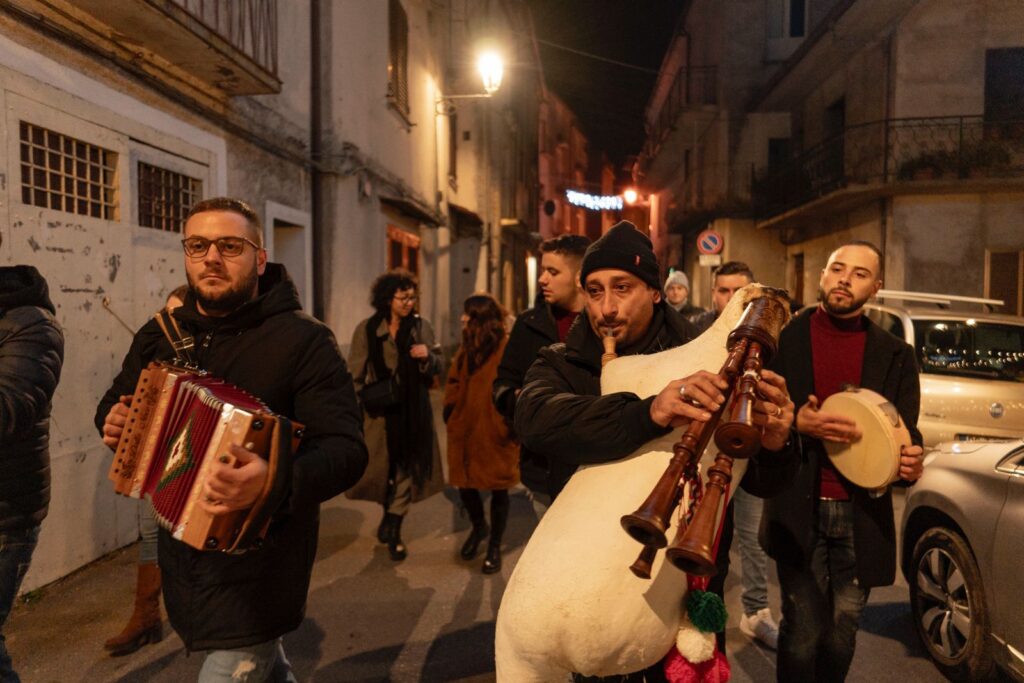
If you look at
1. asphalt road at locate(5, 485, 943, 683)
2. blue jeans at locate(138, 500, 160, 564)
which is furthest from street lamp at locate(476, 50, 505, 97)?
blue jeans at locate(138, 500, 160, 564)

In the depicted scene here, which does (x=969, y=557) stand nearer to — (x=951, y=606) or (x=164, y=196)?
(x=951, y=606)

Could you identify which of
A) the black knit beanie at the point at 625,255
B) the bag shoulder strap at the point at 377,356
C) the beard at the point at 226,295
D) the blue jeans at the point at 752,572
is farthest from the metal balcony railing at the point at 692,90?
the beard at the point at 226,295

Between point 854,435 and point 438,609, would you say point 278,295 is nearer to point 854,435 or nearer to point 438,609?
point 854,435

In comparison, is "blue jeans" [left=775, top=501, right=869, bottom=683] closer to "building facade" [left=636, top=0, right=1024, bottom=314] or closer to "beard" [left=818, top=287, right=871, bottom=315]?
"beard" [left=818, top=287, right=871, bottom=315]

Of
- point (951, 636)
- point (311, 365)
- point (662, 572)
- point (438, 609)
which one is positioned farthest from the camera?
point (438, 609)

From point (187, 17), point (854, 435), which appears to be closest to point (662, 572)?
point (854, 435)

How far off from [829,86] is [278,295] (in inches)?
766

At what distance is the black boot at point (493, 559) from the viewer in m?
5.19

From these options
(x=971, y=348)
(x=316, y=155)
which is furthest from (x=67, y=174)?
(x=971, y=348)

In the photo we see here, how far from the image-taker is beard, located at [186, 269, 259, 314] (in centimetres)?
237

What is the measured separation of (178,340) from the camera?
7.77ft

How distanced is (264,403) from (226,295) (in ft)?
1.28

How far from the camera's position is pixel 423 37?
14586 millimetres

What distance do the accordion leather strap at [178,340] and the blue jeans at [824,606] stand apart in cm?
236
